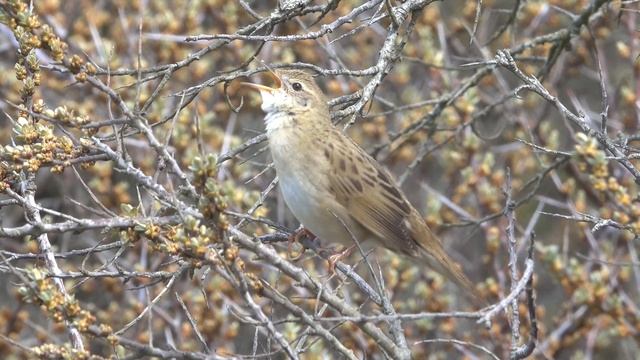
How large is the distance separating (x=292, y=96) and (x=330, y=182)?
51 centimetres

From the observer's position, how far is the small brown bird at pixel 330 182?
4660mm

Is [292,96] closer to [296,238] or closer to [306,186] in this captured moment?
[306,186]

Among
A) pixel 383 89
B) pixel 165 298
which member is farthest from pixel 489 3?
pixel 165 298

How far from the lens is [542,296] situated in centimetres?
824

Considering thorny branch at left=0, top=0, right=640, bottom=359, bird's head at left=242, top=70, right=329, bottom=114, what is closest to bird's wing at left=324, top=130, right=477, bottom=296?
bird's head at left=242, top=70, right=329, bottom=114

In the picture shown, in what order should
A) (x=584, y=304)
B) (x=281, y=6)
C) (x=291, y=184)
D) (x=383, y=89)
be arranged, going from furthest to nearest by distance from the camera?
(x=383, y=89) < (x=584, y=304) < (x=291, y=184) < (x=281, y=6)

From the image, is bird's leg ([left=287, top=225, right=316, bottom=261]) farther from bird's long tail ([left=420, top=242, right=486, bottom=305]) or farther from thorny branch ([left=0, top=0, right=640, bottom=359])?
bird's long tail ([left=420, top=242, right=486, bottom=305])

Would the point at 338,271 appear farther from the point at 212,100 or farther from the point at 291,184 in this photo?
the point at 212,100

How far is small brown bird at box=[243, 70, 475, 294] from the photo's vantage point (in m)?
4.66

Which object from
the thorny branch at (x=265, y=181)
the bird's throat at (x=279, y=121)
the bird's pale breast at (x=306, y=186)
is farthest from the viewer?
the bird's throat at (x=279, y=121)

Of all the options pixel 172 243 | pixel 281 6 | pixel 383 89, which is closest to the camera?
pixel 172 243

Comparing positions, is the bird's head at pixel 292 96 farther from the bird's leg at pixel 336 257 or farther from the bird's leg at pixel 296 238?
the bird's leg at pixel 336 257

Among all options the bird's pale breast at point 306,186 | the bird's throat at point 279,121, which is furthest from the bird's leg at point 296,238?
the bird's throat at point 279,121

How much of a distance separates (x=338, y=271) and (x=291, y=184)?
0.57 meters
